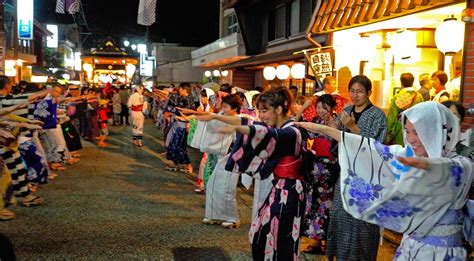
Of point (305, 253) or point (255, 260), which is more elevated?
point (255, 260)

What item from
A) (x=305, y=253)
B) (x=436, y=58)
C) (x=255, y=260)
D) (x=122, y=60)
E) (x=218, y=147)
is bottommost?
(x=305, y=253)

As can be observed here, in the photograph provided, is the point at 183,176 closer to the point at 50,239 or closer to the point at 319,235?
the point at 50,239

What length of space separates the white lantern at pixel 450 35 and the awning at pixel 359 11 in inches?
24.4

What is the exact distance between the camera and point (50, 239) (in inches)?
251

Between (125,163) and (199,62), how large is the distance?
Result: 16.6 meters

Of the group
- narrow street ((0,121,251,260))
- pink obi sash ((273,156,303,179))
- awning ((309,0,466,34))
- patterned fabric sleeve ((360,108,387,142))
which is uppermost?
awning ((309,0,466,34))

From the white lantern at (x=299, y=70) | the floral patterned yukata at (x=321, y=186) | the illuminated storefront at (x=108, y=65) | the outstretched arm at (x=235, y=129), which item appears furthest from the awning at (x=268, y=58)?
the illuminated storefront at (x=108, y=65)

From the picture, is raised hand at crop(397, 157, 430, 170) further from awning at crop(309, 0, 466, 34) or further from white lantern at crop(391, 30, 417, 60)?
white lantern at crop(391, 30, 417, 60)

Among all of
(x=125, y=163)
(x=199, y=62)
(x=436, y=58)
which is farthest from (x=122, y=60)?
(x=436, y=58)

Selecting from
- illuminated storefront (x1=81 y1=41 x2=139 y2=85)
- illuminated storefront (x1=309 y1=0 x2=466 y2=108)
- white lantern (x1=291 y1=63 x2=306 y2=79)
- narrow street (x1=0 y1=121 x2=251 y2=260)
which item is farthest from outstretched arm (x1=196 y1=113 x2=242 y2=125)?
illuminated storefront (x1=81 y1=41 x2=139 y2=85)

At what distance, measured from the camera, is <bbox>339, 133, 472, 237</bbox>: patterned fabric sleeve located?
2912 mm

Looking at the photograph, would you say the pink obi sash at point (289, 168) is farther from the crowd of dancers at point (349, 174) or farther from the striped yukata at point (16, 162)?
the striped yukata at point (16, 162)

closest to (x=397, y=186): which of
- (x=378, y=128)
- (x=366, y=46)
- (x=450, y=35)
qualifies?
(x=378, y=128)

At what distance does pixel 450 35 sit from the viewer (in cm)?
732
